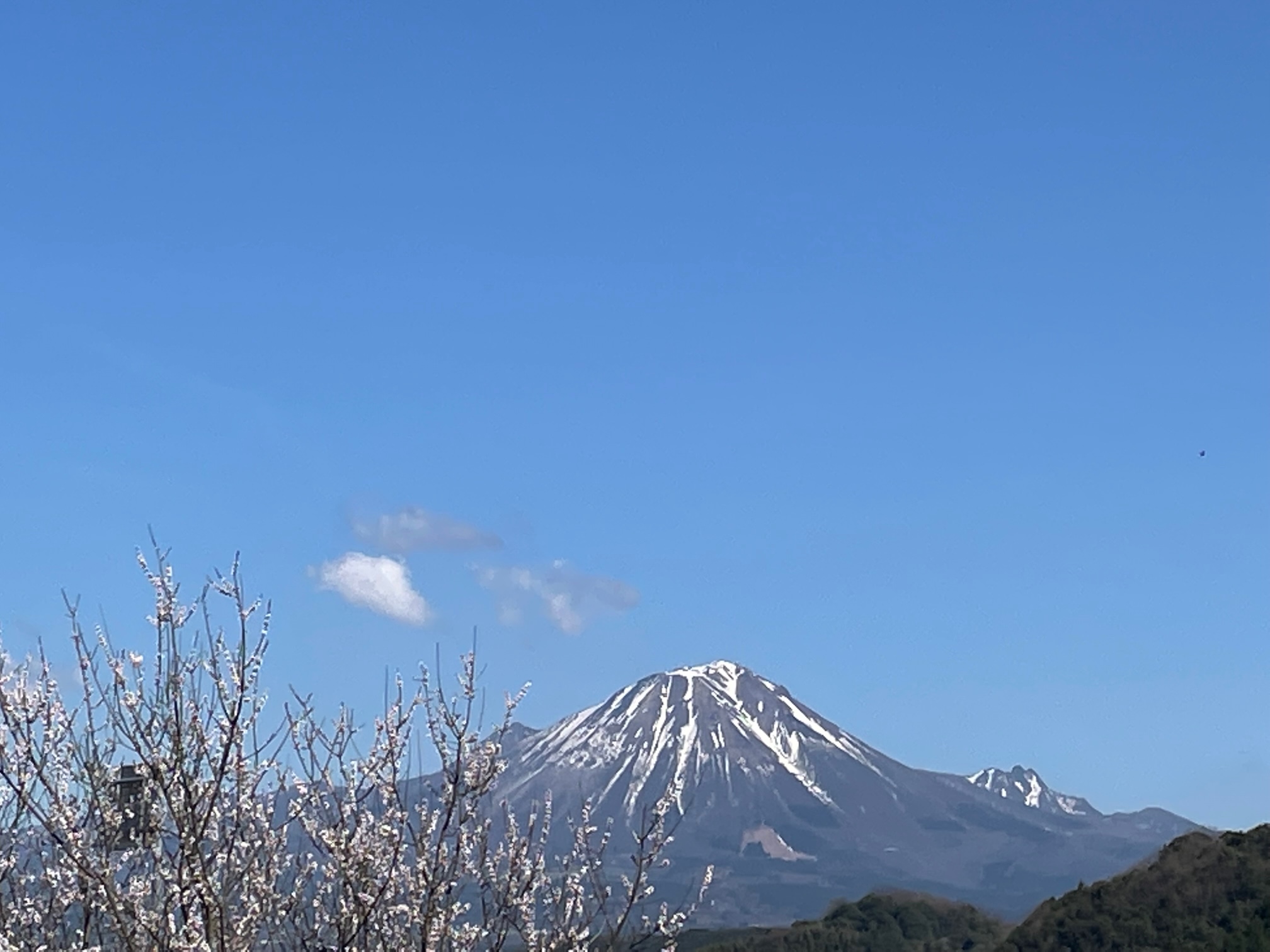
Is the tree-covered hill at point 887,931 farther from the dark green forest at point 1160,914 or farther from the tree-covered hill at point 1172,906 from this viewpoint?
the tree-covered hill at point 1172,906

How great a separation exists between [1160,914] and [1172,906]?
17.8 inches

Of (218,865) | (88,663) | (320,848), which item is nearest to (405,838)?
(320,848)

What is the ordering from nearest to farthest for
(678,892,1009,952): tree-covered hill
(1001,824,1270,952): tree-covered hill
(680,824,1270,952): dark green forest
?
1. (680,824,1270,952): dark green forest
2. (1001,824,1270,952): tree-covered hill
3. (678,892,1009,952): tree-covered hill

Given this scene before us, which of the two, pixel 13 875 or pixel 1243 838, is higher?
pixel 1243 838

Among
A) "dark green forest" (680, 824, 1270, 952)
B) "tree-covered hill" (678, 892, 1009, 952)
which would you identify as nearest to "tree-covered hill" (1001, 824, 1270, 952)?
"dark green forest" (680, 824, 1270, 952)

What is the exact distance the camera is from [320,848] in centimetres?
772

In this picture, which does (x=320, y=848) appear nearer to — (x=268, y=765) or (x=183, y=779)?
(x=268, y=765)

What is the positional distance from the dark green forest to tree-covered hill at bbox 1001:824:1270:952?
30mm

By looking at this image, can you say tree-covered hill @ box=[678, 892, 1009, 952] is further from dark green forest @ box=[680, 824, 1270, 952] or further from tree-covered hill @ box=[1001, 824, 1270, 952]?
tree-covered hill @ box=[1001, 824, 1270, 952]

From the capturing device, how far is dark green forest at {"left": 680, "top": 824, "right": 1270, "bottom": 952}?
36656 millimetres

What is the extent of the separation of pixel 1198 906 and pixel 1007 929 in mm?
10911

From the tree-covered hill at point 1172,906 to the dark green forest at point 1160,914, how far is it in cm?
3

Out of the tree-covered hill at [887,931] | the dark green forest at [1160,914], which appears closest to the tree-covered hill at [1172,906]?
A: the dark green forest at [1160,914]

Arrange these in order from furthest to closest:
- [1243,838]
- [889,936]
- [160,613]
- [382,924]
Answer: [889,936]
[1243,838]
[382,924]
[160,613]
